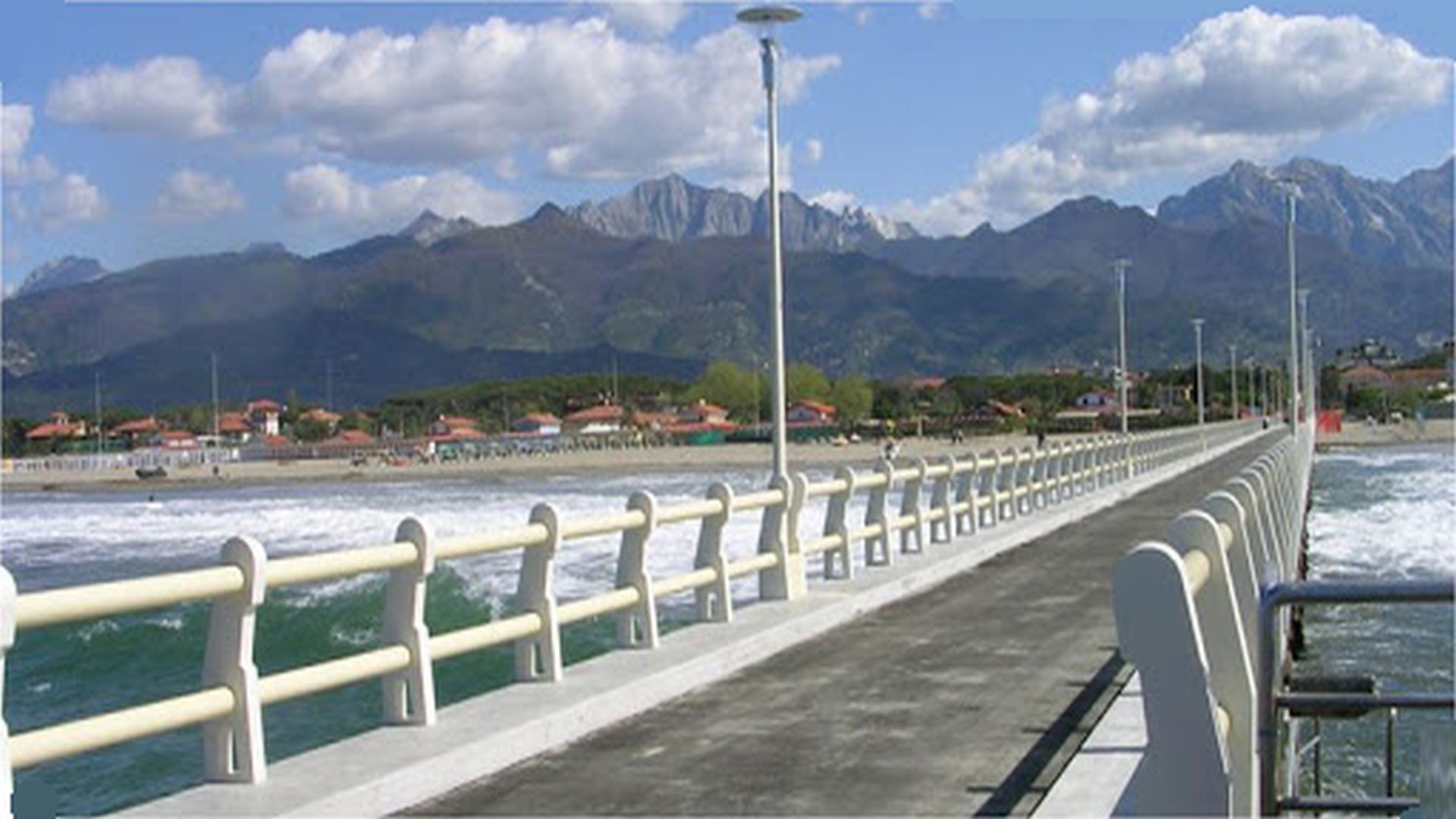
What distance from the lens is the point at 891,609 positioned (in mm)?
17375

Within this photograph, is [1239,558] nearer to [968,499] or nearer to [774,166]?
[774,166]

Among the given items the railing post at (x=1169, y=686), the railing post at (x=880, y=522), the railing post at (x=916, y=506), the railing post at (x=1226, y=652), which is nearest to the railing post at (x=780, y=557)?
the railing post at (x=880, y=522)

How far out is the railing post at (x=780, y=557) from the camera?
55.3 ft

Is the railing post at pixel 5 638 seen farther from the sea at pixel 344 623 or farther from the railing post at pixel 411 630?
the sea at pixel 344 623

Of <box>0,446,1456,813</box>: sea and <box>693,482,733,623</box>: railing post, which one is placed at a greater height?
<box>693,482,733,623</box>: railing post

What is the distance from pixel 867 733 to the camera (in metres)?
10.5

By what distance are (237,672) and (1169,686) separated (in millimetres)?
4402

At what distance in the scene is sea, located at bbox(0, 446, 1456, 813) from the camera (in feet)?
58.2

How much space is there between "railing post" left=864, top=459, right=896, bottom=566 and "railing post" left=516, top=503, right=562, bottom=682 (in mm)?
9380

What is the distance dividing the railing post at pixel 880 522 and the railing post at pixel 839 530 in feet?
Answer: 4.34

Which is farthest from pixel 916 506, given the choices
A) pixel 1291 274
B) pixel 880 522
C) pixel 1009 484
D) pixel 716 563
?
pixel 1291 274

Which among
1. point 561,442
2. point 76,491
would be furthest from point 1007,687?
point 561,442

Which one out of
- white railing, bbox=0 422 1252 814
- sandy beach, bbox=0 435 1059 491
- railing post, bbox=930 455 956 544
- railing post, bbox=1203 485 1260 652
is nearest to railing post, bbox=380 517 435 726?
white railing, bbox=0 422 1252 814

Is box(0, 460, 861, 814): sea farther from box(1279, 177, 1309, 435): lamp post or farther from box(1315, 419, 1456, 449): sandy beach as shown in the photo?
box(1315, 419, 1456, 449): sandy beach
